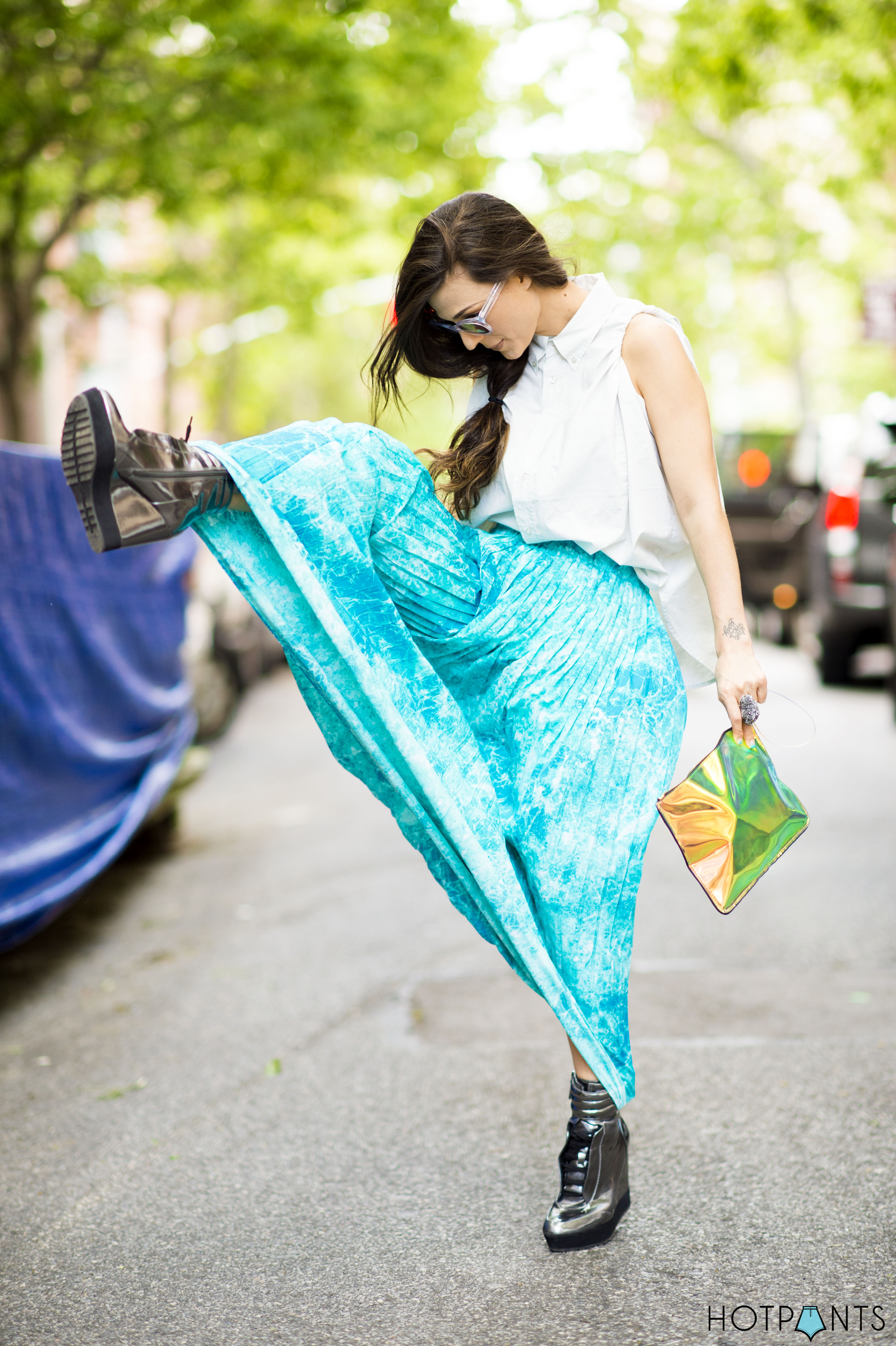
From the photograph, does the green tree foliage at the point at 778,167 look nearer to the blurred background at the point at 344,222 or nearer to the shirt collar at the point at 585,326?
the blurred background at the point at 344,222

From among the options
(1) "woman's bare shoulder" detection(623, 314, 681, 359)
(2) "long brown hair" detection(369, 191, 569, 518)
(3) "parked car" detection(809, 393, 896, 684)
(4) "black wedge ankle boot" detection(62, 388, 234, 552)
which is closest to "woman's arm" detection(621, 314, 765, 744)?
(1) "woman's bare shoulder" detection(623, 314, 681, 359)

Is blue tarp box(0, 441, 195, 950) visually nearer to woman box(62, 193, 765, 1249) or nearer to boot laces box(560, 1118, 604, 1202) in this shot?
woman box(62, 193, 765, 1249)

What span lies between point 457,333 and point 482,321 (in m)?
0.14

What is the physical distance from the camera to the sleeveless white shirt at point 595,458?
257 cm

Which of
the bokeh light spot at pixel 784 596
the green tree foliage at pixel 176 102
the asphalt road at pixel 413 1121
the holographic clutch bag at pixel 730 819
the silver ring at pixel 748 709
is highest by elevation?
the green tree foliage at pixel 176 102

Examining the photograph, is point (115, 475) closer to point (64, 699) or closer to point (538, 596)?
point (538, 596)

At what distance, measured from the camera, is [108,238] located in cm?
2552

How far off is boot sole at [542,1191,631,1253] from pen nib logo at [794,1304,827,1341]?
1.42 ft

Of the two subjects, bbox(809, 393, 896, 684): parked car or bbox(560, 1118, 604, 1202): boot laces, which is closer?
bbox(560, 1118, 604, 1202): boot laces

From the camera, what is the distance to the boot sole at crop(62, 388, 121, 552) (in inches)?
87.0

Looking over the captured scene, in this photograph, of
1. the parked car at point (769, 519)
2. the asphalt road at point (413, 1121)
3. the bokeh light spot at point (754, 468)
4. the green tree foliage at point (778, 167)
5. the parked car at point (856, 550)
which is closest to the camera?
the asphalt road at point (413, 1121)

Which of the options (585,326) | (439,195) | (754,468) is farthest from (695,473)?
(439,195)

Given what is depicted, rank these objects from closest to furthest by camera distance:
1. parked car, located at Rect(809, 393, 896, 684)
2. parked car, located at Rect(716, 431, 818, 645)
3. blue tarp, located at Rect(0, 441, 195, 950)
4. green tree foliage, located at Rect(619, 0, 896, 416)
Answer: blue tarp, located at Rect(0, 441, 195, 950) → parked car, located at Rect(809, 393, 896, 684) → green tree foliage, located at Rect(619, 0, 896, 416) → parked car, located at Rect(716, 431, 818, 645)

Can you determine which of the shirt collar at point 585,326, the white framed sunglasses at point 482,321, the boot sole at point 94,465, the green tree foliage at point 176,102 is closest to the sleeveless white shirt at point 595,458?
the shirt collar at point 585,326
